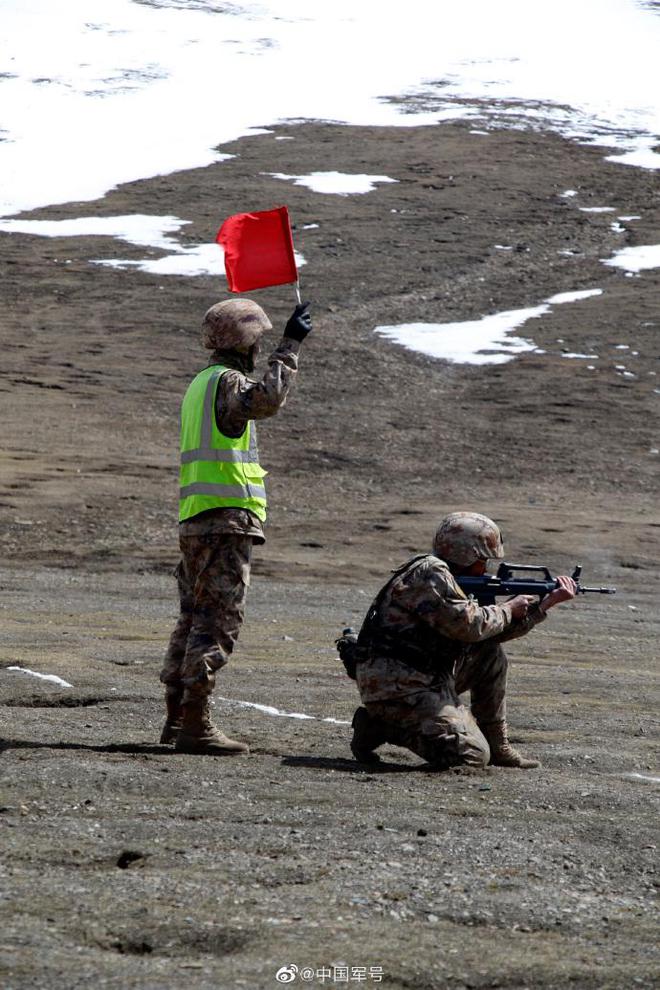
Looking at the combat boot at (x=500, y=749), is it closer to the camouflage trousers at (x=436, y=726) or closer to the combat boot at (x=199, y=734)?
the camouflage trousers at (x=436, y=726)

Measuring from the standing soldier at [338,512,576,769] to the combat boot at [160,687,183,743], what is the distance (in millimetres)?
810

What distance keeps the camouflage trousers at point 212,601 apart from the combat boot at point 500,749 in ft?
4.49

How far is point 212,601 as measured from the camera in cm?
687

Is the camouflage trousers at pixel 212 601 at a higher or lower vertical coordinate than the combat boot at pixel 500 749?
higher

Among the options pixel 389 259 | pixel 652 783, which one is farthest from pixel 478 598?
pixel 389 259

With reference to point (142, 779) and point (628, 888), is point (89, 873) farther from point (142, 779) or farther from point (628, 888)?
point (628, 888)

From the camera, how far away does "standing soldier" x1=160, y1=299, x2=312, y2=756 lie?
22.4 feet

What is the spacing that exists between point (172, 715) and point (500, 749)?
1.57 meters

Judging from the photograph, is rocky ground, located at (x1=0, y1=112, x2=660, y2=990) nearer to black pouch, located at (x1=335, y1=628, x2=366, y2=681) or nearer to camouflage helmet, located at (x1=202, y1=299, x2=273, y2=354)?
black pouch, located at (x1=335, y1=628, x2=366, y2=681)

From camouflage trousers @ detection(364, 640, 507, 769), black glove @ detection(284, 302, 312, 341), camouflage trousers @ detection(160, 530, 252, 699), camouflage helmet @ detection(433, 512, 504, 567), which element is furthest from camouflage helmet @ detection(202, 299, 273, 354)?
camouflage trousers @ detection(364, 640, 507, 769)

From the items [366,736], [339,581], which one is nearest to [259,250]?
[366,736]

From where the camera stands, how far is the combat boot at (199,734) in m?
6.88

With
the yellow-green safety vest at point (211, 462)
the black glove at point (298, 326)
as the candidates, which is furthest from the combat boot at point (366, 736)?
the black glove at point (298, 326)

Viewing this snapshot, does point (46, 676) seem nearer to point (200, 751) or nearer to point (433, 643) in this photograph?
point (200, 751)
